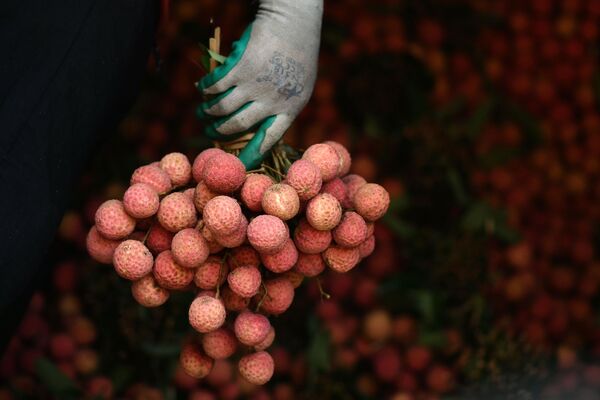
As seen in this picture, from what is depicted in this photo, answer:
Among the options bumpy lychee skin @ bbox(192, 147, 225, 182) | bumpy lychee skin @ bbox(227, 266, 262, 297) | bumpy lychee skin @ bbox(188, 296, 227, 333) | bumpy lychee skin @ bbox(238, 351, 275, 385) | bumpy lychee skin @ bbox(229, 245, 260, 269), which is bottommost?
bumpy lychee skin @ bbox(238, 351, 275, 385)

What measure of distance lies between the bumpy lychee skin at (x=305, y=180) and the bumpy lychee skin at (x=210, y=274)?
14 cm

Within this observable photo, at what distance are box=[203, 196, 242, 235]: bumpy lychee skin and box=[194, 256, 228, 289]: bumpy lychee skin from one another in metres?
0.07

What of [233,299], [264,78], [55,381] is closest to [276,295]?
[233,299]

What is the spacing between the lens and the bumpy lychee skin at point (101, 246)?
0.98m

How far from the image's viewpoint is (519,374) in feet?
5.28

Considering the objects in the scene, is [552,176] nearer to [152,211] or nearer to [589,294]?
[589,294]

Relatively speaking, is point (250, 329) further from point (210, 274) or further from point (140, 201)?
point (140, 201)

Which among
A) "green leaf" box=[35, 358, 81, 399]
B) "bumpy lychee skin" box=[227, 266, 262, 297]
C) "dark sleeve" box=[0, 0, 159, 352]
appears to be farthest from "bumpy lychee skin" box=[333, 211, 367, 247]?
"green leaf" box=[35, 358, 81, 399]

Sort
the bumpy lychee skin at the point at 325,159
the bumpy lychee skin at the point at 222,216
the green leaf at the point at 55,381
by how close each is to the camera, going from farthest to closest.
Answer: the green leaf at the point at 55,381 → the bumpy lychee skin at the point at 325,159 → the bumpy lychee skin at the point at 222,216

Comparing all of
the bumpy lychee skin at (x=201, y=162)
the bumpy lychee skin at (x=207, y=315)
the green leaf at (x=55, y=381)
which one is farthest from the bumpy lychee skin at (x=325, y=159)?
the green leaf at (x=55, y=381)

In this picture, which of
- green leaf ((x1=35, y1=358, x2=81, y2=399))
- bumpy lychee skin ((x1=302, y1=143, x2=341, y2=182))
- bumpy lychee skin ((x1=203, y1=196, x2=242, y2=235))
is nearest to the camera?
bumpy lychee skin ((x1=203, y1=196, x2=242, y2=235))

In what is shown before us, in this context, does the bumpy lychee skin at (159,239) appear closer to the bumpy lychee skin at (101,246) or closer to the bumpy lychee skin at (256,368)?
the bumpy lychee skin at (101,246)

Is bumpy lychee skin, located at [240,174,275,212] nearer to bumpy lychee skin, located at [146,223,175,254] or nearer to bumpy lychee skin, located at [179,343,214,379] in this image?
bumpy lychee skin, located at [146,223,175,254]

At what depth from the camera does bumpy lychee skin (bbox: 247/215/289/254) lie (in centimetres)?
90
